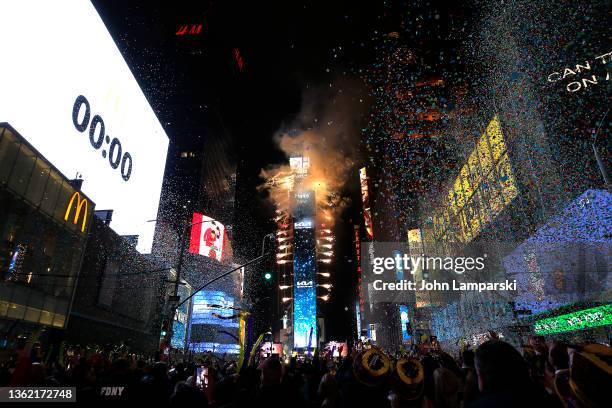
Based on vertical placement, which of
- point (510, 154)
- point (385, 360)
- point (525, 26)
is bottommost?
point (385, 360)

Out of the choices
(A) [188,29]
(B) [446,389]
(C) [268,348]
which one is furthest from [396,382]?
(A) [188,29]

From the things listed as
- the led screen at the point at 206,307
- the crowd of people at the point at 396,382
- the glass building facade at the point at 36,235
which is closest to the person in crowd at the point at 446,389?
the crowd of people at the point at 396,382

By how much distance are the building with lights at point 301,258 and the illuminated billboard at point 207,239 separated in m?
41.6

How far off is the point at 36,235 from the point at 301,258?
331 ft

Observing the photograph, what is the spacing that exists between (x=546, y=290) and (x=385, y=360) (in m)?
23.7

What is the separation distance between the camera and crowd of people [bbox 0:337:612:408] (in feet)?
7.62

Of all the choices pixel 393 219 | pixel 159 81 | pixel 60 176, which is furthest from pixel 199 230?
pixel 159 81

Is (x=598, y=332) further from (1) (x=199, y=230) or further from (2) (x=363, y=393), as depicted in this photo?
(1) (x=199, y=230)

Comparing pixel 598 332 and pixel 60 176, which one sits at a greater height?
pixel 60 176

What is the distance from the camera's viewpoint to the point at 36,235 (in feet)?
69.7

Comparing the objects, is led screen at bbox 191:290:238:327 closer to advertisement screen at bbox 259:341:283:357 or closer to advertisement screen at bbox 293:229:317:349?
advertisement screen at bbox 259:341:283:357

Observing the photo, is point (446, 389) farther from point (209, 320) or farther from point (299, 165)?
point (299, 165)

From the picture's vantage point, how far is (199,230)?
70.6 metres

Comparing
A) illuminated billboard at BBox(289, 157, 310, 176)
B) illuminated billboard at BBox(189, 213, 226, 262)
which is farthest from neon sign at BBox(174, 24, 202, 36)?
illuminated billboard at BBox(189, 213, 226, 262)
